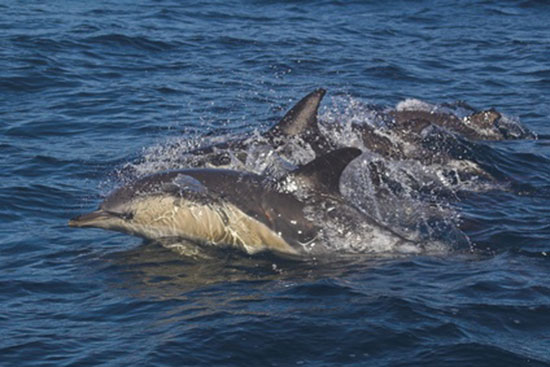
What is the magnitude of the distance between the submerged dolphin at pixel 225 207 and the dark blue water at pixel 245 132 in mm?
295

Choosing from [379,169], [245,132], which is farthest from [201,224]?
[245,132]

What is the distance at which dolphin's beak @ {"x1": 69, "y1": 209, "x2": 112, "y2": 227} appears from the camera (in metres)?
11.0

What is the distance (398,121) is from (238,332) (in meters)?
8.00

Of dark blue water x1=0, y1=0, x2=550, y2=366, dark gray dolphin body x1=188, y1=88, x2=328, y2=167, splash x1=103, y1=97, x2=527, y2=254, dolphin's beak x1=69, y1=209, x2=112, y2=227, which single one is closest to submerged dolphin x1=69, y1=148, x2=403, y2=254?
dolphin's beak x1=69, y1=209, x2=112, y2=227

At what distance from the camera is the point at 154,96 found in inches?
775

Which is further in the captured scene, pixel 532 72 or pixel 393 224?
pixel 532 72

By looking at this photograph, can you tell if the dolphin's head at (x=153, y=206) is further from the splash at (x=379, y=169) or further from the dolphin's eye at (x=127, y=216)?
the splash at (x=379, y=169)

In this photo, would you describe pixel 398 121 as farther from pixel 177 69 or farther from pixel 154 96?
pixel 177 69

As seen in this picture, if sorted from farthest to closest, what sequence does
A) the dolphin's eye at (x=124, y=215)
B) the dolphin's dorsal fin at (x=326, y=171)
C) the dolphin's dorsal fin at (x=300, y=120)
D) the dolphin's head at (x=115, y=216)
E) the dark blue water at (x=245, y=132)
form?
the dolphin's dorsal fin at (x=300, y=120) → the dolphin's eye at (x=124, y=215) → the dolphin's head at (x=115, y=216) → the dolphin's dorsal fin at (x=326, y=171) → the dark blue water at (x=245, y=132)

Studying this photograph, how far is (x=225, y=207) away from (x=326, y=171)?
1.21 m

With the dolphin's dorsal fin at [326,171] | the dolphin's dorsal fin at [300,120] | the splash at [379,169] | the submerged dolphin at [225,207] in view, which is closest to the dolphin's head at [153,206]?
the submerged dolphin at [225,207]

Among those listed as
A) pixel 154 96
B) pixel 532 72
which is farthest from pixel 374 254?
pixel 532 72

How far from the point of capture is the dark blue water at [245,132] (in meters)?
Answer: 8.73

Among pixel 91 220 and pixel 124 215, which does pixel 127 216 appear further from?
pixel 91 220
